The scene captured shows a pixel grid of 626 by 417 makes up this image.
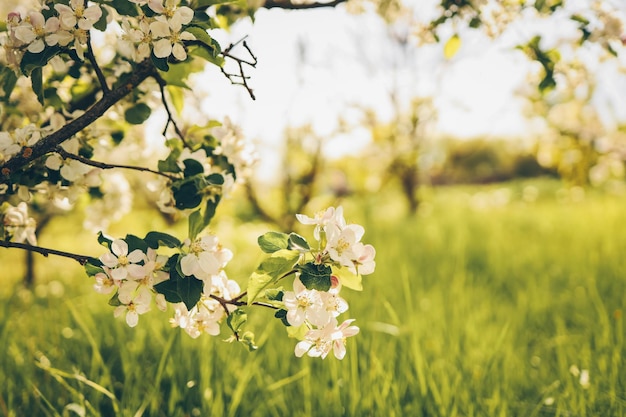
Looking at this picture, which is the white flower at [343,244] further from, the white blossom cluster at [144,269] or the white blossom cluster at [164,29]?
the white blossom cluster at [164,29]

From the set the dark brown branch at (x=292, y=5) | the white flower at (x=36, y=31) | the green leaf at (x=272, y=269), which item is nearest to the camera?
the green leaf at (x=272, y=269)

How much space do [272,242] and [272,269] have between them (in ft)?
0.16

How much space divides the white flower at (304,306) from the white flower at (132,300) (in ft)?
0.82

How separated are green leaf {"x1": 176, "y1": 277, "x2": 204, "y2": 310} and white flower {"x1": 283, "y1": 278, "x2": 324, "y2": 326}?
15 centimetres

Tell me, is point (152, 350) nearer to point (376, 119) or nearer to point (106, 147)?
point (106, 147)

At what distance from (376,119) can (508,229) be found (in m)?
1.90

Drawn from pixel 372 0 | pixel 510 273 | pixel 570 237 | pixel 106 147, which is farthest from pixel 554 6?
pixel 570 237

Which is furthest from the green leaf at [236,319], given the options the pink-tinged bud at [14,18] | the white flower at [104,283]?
the pink-tinged bud at [14,18]

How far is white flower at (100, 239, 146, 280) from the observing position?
0.85 meters

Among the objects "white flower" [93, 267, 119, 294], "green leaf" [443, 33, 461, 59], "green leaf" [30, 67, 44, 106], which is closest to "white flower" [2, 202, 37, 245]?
"green leaf" [30, 67, 44, 106]

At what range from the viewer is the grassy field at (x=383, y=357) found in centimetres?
150

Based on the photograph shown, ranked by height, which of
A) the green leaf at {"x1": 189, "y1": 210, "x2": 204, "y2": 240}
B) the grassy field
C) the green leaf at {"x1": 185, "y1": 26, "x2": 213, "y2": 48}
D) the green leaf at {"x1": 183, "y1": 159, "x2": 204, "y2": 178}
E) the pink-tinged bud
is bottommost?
the grassy field

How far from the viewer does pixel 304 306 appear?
867mm

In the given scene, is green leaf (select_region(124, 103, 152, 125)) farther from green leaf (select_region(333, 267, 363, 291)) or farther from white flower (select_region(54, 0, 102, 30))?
green leaf (select_region(333, 267, 363, 291))
